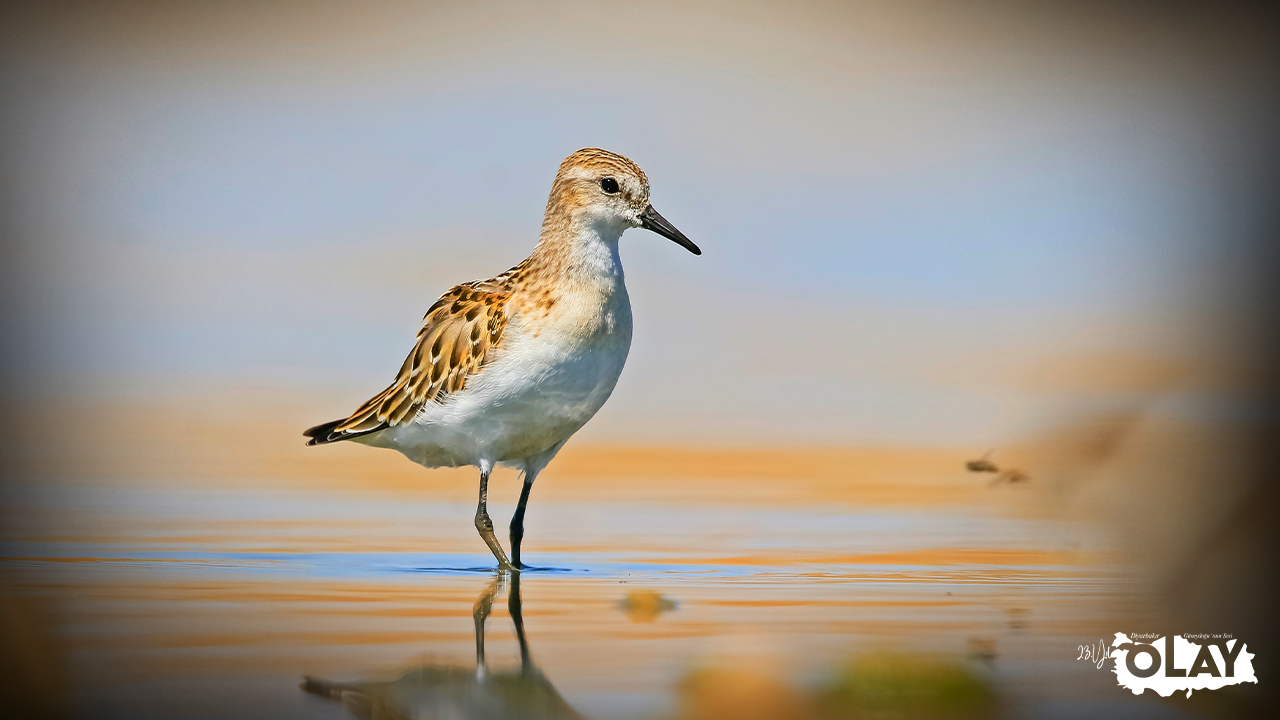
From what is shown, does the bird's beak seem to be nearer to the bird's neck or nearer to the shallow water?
the bird's neck

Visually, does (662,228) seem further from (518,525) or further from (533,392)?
(518,525)

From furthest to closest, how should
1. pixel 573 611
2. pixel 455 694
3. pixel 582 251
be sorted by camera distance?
pixel 582 251, pixel 573 611, pixel 455 694

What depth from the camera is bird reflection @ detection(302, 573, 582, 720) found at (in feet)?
13.0

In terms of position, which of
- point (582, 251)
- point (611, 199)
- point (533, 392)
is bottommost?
point (533, 392)

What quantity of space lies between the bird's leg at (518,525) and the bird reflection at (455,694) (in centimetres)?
260

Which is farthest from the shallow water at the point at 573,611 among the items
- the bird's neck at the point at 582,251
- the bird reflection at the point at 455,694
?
the bird's neck at the point at 582,251

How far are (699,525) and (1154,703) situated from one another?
4526mm

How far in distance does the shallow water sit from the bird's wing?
723 millimetres

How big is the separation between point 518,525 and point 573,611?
1.96 meters

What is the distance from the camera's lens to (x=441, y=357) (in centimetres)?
741

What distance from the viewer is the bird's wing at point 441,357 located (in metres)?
7.19

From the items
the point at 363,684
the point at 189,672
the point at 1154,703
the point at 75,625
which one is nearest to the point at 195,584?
the point at 75,625

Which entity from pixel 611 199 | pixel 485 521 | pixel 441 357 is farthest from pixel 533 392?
pixel 611 199

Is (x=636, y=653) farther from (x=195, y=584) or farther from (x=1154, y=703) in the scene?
(x=195, y=584)
